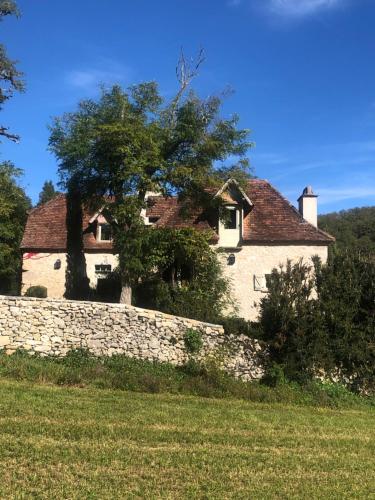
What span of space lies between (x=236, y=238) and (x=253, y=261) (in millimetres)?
1424

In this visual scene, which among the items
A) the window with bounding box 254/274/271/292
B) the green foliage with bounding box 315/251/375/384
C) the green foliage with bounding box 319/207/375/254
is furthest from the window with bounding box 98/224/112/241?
the green foliage with bounding box 319/207/375/254

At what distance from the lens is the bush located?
25.2 meters

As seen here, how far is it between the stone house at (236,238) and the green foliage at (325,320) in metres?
9.20

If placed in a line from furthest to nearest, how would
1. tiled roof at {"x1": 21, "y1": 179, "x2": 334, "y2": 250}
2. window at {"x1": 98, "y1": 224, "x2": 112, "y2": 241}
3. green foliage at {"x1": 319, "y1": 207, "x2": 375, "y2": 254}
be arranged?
green foliage at {"x1": 319, "y1": 207, "x2": 375, "y2": 254}, window at {"x1": 98, "y1": 224, "x2": 112, "y2": 241}, tiled roof at {"x1": 21, "y1": 179, "x2": 334, "y2": 250}

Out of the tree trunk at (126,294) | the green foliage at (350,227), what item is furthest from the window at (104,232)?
the green foliage at (350,227)

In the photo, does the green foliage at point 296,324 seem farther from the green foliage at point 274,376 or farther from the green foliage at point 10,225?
the green foliage at point 10,225

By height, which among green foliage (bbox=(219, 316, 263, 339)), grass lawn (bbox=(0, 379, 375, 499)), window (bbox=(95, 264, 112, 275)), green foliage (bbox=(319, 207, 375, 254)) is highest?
green foliage (bbox=(319, 207, 375, 254))

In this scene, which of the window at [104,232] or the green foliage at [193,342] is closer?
the green foliage at [193,342]

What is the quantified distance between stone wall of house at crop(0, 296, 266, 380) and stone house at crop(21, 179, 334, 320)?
9092mm

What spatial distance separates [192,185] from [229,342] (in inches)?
356

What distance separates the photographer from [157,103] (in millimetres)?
22250

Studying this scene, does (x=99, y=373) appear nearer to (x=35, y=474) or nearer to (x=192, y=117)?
(x=35, y=474)

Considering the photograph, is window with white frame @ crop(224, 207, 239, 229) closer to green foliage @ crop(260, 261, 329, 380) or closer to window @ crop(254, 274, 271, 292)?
window @ crop(254, 274, 271, 292)

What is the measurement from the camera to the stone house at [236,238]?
25312 millimetres
